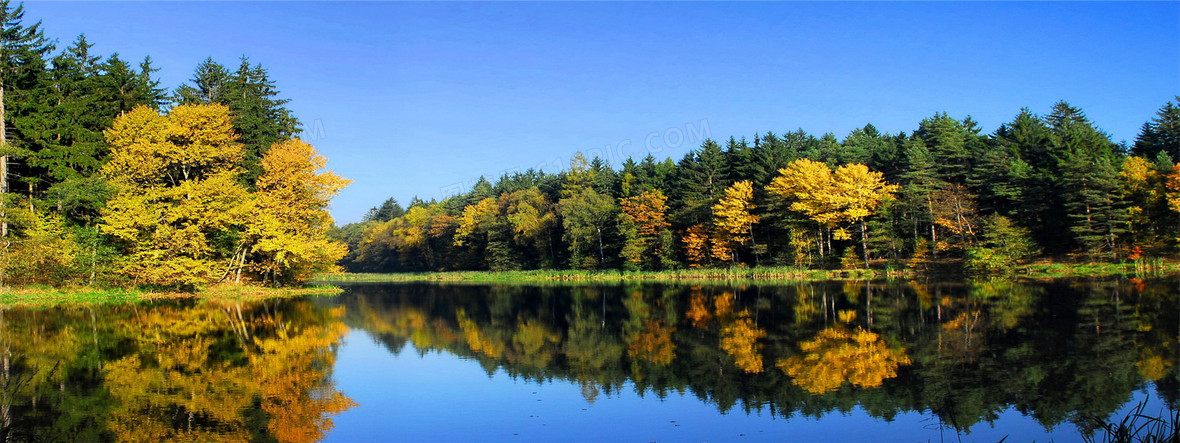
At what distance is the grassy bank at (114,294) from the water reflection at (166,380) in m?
8.90

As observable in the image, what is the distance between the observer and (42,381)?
11180 millimetres

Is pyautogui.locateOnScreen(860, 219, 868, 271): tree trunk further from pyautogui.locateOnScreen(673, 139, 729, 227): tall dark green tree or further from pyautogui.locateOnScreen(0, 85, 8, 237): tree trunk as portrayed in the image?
pyautogui.locateOnScreen(0, 85, 8, 237): tree trunk

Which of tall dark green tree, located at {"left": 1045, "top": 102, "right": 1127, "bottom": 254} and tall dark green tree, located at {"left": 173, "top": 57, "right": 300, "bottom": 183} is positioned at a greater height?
tall dark green tree, located at {"left": 173, "top": 57, "right": 300, "bottom": 183}

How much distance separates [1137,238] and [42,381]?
49.1 meters

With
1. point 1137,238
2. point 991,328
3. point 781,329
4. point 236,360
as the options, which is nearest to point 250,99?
point 236,360

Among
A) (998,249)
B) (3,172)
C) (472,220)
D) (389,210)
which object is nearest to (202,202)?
(3,172)

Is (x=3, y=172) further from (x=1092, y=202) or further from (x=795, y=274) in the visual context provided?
(x=1092, y=202)

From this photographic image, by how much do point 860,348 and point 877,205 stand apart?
3811 cm

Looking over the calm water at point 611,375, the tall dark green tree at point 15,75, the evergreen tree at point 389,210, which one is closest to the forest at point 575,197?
the tall dark green tree at point 15,75

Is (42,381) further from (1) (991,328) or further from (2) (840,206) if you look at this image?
(2) (840,206)

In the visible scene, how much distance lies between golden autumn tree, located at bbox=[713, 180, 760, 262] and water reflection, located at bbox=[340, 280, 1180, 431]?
26.4 m

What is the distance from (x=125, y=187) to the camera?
32438 mm

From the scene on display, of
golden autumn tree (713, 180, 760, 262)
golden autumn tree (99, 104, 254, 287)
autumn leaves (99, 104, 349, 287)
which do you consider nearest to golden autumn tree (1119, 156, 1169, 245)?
golden autumn tree (713, 180, 760, 262)

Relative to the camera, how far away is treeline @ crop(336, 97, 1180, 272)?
40.6 meters
